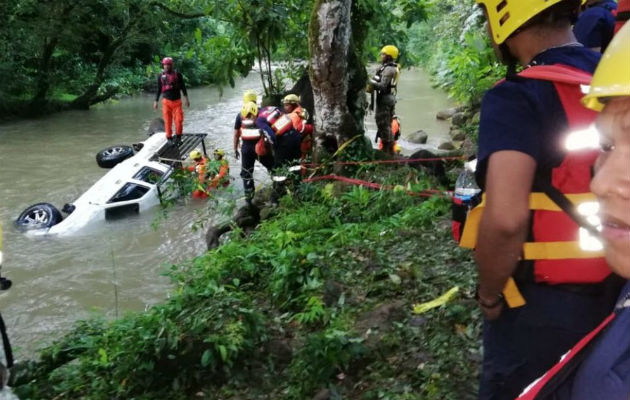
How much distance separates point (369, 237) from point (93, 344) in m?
2.59

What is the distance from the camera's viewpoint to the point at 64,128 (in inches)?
774

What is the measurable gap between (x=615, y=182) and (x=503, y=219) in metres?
0.61

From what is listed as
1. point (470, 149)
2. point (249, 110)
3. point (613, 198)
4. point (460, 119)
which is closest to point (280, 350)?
point (613, 198)

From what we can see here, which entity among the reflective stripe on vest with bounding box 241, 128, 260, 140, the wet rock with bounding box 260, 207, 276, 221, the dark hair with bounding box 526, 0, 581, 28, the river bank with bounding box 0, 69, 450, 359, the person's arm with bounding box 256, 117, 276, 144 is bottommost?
the river bank with bounding box 0, 69, 450, 359

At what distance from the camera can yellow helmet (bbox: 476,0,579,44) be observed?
1.58m

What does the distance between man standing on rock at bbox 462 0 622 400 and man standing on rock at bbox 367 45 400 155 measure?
7.32 metres

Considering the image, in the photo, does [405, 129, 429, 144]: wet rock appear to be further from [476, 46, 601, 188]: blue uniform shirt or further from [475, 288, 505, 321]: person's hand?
[476, 46, 601, 188]: blue uniform shirt

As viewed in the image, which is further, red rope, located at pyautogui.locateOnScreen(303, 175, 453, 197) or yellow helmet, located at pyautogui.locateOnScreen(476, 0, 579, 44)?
red rope, located at pyautogui.locateOnScreen(303, 175, 453, 197)

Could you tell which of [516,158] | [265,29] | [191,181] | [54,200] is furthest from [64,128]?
[516,158]

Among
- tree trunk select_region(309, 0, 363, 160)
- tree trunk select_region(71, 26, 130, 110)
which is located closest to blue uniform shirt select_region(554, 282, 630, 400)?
tree trunk select_region(309, 0, 363, 160)

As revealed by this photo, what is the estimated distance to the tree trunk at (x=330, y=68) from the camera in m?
6.71

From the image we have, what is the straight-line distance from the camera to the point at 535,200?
1.52m

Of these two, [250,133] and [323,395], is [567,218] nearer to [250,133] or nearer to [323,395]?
[323,395]

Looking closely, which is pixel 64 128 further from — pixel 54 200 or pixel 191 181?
pixel 191 181
